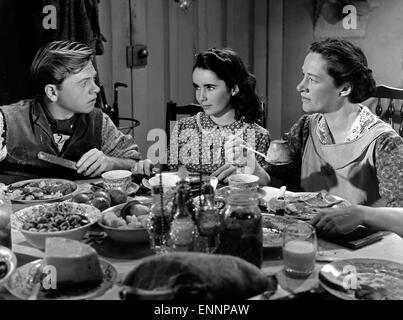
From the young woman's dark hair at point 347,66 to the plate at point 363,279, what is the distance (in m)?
1.14

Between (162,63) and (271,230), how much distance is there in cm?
312

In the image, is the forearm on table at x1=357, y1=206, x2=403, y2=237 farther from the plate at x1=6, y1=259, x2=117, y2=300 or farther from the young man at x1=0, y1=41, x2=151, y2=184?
the young man at x1=0, y1=41, x2=151, y2=184

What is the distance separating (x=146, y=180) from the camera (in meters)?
2.13

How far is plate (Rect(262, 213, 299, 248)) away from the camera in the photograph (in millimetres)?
1460

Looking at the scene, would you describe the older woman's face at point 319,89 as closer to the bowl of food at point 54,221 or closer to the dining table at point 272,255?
the dining table at point 272,255

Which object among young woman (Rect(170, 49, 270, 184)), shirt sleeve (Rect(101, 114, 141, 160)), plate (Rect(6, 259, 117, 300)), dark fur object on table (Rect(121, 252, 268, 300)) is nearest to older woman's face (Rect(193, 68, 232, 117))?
young woman (Rect(170, 49, 270, 184))

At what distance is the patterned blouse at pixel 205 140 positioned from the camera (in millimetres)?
2740

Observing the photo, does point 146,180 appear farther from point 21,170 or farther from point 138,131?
point 138,131

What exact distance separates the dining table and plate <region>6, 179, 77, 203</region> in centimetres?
33

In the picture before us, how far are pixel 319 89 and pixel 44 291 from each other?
59.7 inches

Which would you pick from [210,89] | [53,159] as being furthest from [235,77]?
[53,159]

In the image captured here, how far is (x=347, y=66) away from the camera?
89.0 inches

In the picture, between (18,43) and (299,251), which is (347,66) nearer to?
(299,251)

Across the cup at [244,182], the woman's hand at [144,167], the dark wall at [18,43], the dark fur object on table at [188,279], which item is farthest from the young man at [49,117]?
the dark fur object on table at [188,279]
